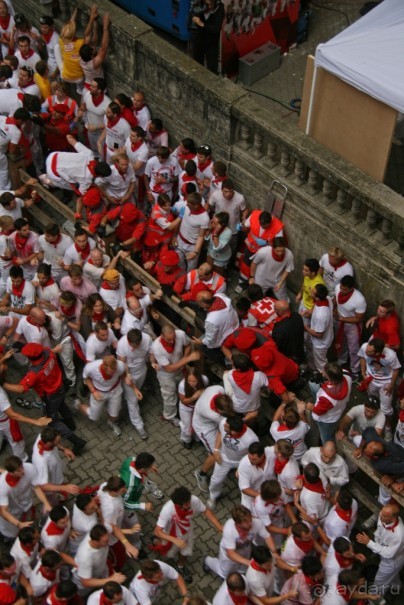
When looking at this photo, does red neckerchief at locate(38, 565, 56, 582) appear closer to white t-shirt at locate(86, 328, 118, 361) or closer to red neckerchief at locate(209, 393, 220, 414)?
red neckerchief at locate(209, 393, 220, 414)

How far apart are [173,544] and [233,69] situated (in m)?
7.97

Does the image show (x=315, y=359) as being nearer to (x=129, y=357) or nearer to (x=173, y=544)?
(x=129, y=357)

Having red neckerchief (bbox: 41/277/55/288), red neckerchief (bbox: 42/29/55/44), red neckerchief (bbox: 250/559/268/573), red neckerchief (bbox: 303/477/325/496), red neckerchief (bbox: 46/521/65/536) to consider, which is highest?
red neckerchief (bbox: 42/29/55/44)

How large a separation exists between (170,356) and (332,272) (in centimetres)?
214

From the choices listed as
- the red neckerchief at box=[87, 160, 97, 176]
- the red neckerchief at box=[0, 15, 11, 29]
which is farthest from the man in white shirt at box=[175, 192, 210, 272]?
the red neckerchief at box=[0, 15, 11, 29]

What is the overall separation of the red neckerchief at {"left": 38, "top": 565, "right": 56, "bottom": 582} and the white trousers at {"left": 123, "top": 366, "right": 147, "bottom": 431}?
2.58 meters

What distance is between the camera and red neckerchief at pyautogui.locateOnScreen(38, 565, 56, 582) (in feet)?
28.3

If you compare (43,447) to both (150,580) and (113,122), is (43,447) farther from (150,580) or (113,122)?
(113,122)

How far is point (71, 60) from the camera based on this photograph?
12984 mm

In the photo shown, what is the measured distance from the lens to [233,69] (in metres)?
14.3

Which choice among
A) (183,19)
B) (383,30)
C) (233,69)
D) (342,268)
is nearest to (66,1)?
(183,19)

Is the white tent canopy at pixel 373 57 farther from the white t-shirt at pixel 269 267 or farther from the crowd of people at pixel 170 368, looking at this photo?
the white t-shirt at pixel 269 267

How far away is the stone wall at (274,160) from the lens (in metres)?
10.2

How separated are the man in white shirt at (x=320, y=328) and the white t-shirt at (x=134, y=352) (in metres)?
1.88
